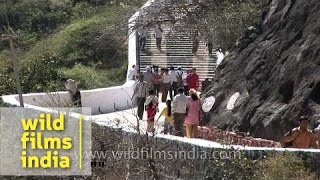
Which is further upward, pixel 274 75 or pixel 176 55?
pixel 176 55

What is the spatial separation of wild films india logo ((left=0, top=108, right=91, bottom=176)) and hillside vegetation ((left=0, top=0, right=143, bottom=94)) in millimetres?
8178

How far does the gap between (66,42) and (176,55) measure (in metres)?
6.77

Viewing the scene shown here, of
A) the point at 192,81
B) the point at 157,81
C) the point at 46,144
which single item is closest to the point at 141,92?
the point at 192,81

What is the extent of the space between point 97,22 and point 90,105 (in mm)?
14414

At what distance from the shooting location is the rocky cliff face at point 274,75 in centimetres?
1668

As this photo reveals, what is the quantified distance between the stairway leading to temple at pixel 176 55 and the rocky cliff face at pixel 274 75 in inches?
316

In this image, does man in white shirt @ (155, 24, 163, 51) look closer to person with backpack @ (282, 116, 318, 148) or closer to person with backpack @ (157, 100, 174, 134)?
person with backpack @ (157, 100, 174, 134)

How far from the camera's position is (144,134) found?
1355 centimetres

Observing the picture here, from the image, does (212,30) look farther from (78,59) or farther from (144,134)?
(144,134)

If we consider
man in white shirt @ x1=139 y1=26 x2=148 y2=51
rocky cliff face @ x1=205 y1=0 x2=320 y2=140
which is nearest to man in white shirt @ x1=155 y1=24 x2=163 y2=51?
man in white shirt @ x1=139 y1=26 x2=148 y2=51

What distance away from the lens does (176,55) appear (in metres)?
30.9

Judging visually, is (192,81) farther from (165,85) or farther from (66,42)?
(66,42)

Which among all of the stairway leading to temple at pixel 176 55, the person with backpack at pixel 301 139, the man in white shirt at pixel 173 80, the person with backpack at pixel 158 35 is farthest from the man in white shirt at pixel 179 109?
the person with backpack at pixel 158 35

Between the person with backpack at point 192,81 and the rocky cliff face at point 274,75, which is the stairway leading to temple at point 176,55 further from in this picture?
the rocky cliff face at point 274,75
